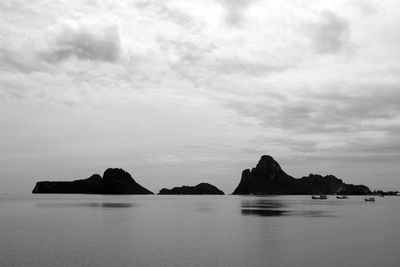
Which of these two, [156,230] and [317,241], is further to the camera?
[156,230]

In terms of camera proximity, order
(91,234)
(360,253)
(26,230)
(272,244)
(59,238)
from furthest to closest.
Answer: (26,230) → (91,234) → (59,238) → (272,244) → (360,253)

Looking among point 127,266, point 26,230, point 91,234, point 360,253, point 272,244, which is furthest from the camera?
point 26,230

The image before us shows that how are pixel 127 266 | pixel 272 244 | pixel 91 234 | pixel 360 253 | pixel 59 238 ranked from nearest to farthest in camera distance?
pixel 127 266
pixel 360 253
pixel 272 244
pixel 59 238
pixel 91 234

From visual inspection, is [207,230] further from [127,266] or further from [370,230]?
[127,266]

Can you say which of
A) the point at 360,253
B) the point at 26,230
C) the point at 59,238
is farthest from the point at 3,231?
the point at 360,253

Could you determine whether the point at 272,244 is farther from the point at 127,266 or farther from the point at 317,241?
the point at 127,266

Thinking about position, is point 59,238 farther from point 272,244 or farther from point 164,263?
point 272,244

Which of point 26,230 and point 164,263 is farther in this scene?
point 26,230

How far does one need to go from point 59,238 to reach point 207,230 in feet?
105

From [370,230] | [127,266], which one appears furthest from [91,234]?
[370,230]

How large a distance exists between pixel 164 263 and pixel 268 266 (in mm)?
13093

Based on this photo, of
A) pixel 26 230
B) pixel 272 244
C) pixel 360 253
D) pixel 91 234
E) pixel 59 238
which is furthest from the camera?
pixel 26 230

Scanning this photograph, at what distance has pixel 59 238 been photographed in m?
78.4

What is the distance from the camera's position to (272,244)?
7225 cm
